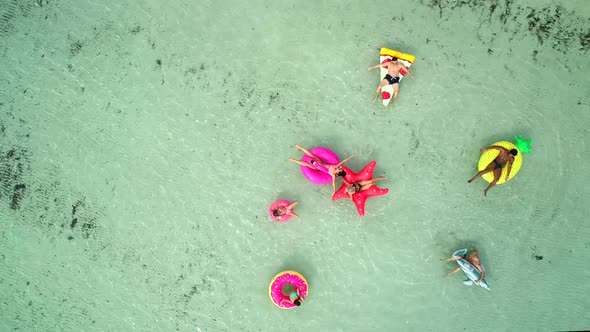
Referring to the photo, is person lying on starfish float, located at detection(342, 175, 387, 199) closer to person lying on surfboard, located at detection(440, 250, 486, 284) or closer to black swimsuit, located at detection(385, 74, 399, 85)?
black swimsuit, located at detection(385, 74, 399, 85)

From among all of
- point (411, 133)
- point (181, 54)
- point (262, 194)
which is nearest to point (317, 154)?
point (262, 194)

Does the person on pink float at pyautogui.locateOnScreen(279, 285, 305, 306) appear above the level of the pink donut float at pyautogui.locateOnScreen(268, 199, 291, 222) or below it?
below

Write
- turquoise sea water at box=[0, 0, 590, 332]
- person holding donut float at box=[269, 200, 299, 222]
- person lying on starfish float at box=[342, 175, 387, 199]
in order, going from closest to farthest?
person lying on starfish float at box=[342, 175, 387, 199], person holding donut float at box=[269, 200, 299, 222], turquoise sea water at box=[0, 0, 590, 332]

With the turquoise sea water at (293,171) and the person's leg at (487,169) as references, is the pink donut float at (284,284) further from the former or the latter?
the person's leg at (487,169)

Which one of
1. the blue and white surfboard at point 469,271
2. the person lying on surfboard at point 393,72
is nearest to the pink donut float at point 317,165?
the person lying on surfboard at point 393,72

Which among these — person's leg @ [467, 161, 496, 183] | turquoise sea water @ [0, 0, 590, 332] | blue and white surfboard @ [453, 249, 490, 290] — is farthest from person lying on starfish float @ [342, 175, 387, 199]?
blue and white surfboard @ [453, 249, 490, 290]

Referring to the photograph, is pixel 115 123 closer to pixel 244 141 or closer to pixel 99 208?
pixel 99 208
